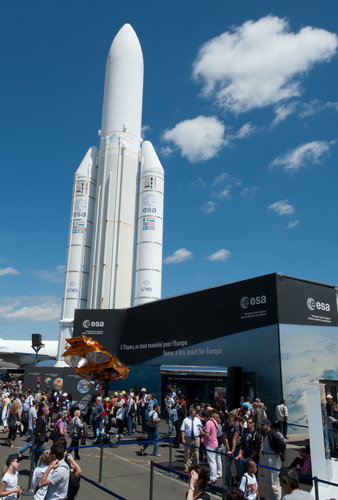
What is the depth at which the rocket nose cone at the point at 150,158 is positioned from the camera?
33438 mm

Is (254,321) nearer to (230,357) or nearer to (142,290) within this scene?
(230,357)

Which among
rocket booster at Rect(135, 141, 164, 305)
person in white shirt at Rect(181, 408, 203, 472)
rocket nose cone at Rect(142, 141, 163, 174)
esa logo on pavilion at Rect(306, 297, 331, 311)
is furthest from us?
rocket nose cone at Rect(142, 141, 163, 174)

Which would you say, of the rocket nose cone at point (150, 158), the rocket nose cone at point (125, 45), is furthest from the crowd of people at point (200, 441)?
the rocket nose cone at point (125, 45)

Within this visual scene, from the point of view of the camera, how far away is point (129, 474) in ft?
30.9

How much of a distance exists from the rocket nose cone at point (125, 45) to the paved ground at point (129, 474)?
33167mm

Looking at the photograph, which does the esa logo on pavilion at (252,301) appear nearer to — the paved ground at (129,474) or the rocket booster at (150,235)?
the paved ground at (129,474)

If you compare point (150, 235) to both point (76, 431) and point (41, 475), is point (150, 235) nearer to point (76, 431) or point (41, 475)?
point (76, 431)

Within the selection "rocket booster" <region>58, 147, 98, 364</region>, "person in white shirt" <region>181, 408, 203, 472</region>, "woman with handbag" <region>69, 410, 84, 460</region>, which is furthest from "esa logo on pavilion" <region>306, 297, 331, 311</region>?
"rocket booster" <region>58, 147, 98, 364</region>

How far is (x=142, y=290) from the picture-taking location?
30625 millimetres

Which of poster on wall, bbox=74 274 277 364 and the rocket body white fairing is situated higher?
the rocket body white fairing

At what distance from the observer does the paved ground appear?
8.06m

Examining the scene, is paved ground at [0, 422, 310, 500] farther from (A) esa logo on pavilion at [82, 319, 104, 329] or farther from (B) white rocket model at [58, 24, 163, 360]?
(B) white rocket model at [58, 24, 163, 360]

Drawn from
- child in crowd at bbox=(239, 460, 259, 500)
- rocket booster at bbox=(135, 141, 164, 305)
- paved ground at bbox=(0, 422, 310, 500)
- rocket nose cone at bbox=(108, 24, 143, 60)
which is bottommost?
paved ground at bbox=(0, 422, 310, 500)

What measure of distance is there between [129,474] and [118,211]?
25.6m
